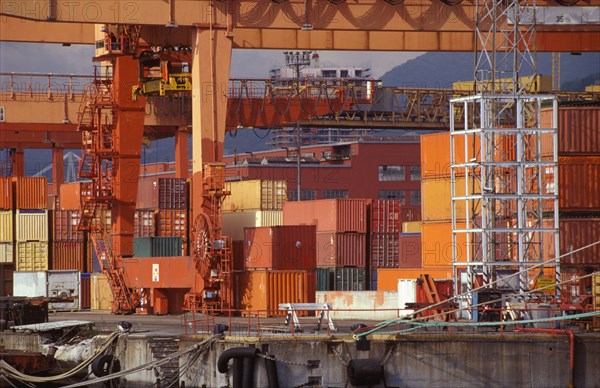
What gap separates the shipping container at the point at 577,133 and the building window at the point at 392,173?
76206mm

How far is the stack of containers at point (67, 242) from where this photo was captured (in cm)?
6512

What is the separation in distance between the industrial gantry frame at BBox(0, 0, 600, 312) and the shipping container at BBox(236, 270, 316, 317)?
→ 69.1 inches

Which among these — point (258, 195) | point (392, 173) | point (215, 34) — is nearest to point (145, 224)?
point (258, 195)

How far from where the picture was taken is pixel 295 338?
33719 mm

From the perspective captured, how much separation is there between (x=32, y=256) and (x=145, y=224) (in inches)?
252

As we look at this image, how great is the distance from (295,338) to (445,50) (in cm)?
1970

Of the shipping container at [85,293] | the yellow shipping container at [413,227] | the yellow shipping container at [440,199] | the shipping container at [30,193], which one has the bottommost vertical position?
the shipping container at [85,293]

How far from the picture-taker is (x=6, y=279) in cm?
5894

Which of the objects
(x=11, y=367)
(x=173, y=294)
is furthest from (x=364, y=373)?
(x=173, y=294)

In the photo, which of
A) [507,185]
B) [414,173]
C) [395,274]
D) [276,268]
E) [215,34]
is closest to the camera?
[507,185]

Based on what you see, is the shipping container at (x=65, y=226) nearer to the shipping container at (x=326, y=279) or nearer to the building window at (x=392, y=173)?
the shipping container at (x=326, y=279)

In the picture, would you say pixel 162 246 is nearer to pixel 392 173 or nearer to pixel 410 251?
pixel 410 251

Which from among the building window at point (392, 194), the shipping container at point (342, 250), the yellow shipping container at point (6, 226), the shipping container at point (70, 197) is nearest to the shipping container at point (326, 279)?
the shipping container at point (342, 250)

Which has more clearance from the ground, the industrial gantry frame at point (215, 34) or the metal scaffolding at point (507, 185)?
the industrial gantry frame at point (215, 34)
